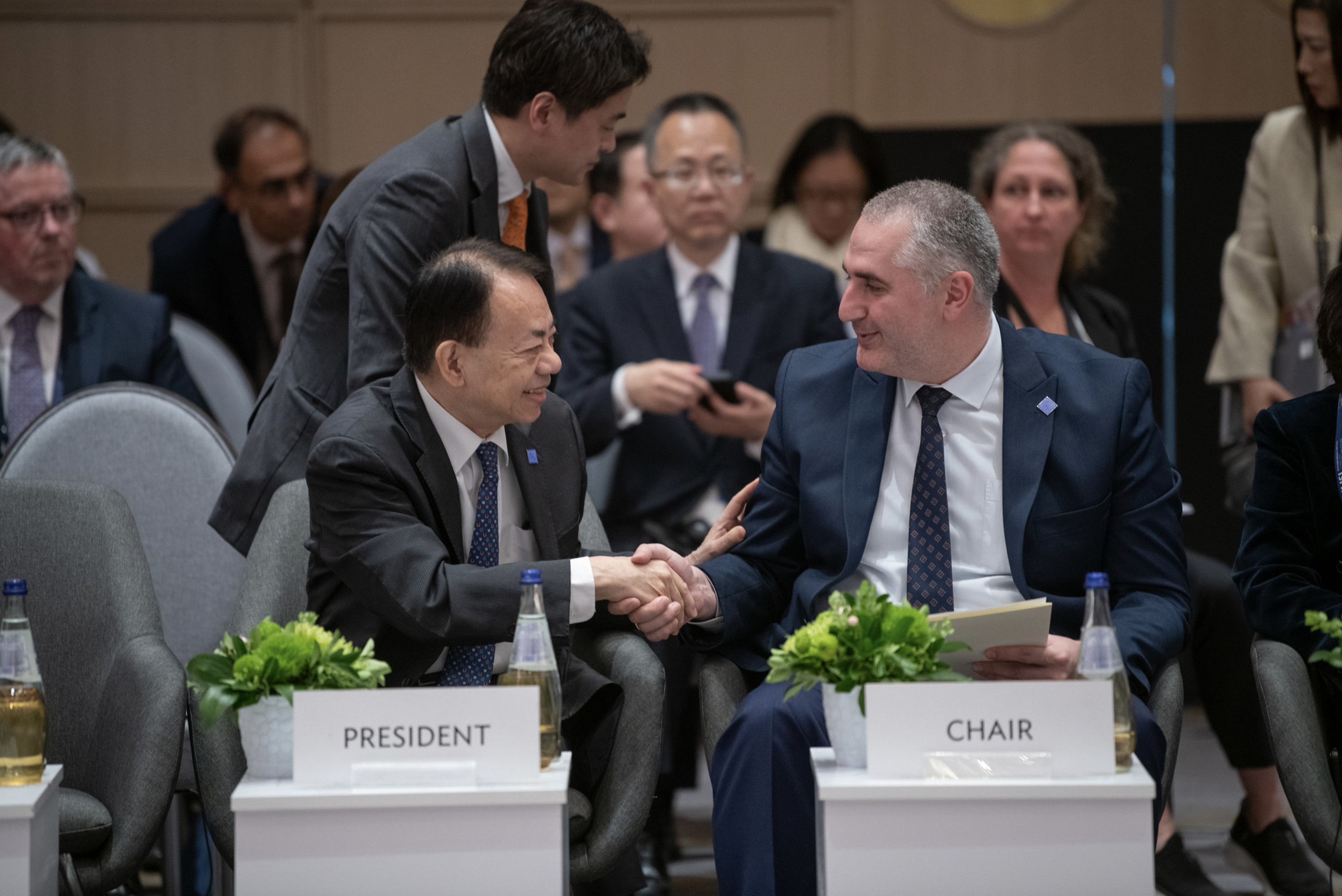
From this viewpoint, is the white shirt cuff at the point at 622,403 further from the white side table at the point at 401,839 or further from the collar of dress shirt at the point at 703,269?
the white side table at the point at 401,839

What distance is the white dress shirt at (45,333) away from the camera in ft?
13.4

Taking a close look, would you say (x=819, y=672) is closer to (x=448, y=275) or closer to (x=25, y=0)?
(x=448, y=275)

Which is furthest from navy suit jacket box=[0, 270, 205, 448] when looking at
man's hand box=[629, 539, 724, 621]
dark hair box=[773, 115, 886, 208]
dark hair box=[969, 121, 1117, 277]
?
dark hair box=[969, 121, 1117, 277]

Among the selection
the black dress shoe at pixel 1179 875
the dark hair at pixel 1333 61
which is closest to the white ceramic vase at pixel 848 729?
the black dress shoe at pixel 1179 875

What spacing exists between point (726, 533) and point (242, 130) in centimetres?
296

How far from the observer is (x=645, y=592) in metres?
2.59

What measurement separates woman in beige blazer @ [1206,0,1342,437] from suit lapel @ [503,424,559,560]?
1.94 m

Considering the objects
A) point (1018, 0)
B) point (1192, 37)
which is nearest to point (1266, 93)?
point (1192, 37)

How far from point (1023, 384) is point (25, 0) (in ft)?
16.1

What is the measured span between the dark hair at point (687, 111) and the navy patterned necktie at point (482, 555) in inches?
74.0

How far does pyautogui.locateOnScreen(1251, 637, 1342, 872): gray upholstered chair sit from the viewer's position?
2.48 meters

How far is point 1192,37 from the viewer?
6.25 meters

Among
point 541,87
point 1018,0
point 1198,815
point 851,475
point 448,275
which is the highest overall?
point 1018,0

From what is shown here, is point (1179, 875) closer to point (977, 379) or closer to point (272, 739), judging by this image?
point (977, 379)
